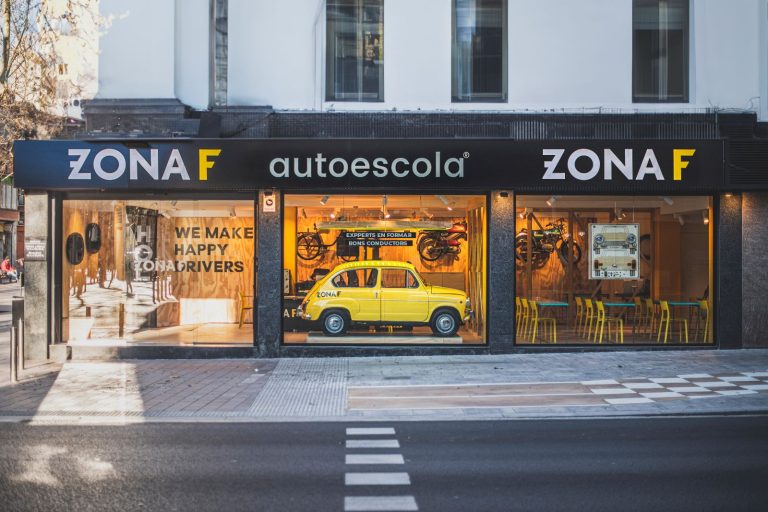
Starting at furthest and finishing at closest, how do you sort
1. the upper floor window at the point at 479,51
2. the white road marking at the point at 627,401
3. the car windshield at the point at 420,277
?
the upper floor window at the point at 479,51 < the car windshield at the point at 420,277 < the white road marking at the point at 627,401

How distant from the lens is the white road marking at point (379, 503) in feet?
20.0

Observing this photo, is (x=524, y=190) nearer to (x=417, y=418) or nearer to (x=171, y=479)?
(x=417, y=418)

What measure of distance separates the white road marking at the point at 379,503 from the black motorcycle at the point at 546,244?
938cm

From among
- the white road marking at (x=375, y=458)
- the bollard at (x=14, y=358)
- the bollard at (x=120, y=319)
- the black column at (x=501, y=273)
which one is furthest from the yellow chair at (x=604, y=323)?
the bollard at (x=14, y=358)

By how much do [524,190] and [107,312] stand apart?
9.12 m

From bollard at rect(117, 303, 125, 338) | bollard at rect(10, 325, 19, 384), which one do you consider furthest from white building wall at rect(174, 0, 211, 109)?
bollard at rect(10, 325, 19, 384)

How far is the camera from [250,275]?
594 inches

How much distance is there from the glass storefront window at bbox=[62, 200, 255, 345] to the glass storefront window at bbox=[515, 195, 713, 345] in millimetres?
6088

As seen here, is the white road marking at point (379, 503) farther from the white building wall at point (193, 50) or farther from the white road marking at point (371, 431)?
the white building wall at point (193, 50)

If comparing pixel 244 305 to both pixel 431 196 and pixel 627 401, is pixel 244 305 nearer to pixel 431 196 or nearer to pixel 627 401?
pixel 431 196

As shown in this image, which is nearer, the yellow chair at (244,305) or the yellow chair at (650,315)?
the yellow chair at (244,305)

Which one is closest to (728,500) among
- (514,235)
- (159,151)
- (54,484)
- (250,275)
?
(54,484)

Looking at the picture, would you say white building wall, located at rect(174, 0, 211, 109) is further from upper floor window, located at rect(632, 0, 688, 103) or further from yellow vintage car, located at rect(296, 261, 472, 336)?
upper floor window, located at rect(632, 0, 688, 103)

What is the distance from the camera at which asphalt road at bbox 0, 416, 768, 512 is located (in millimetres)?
6293
